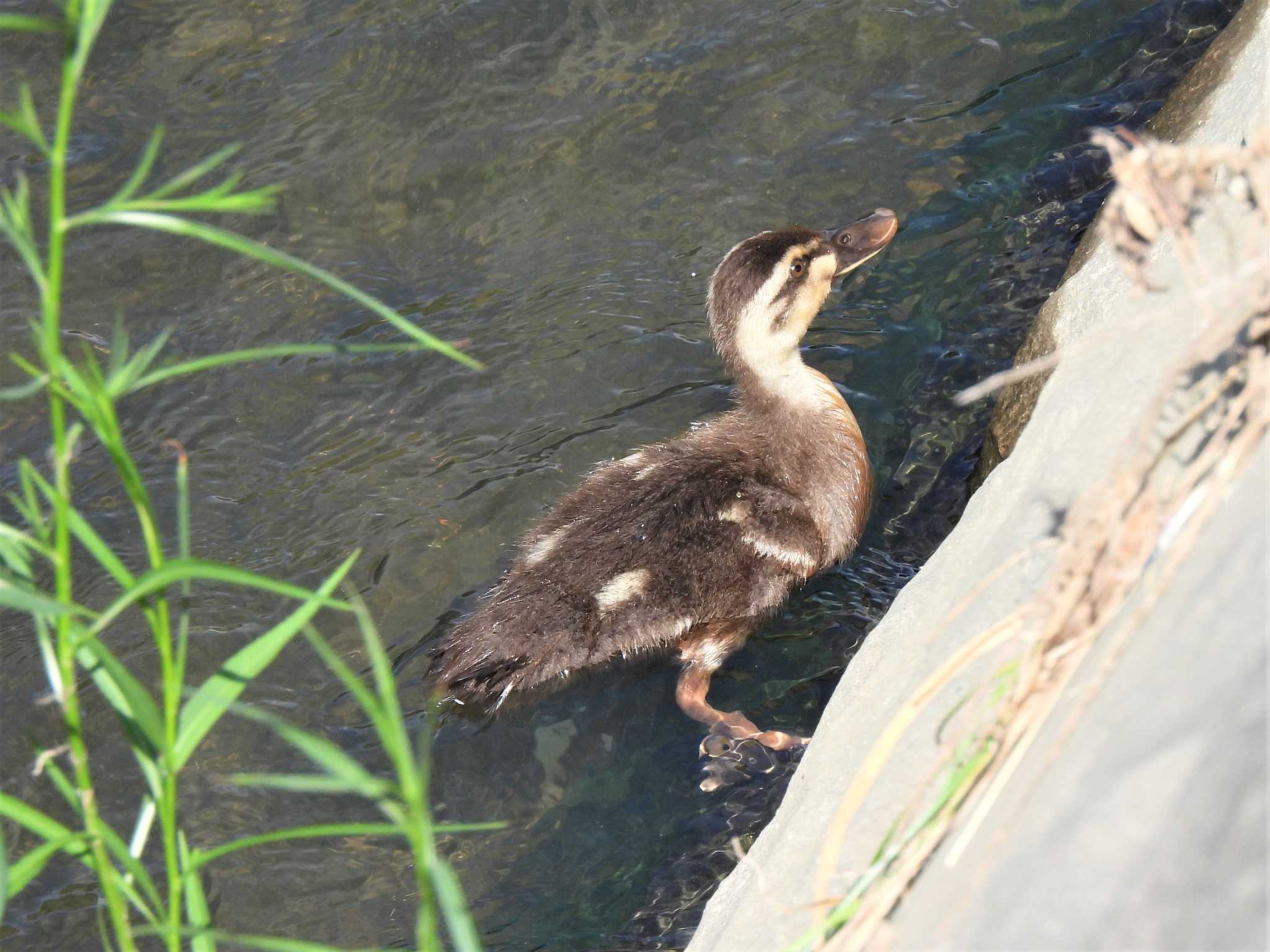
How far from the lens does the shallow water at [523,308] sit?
3.03 m

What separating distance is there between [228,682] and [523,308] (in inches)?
106

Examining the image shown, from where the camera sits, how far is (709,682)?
3.38 meters

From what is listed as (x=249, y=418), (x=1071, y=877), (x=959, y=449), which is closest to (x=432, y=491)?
(x=249, y=418)

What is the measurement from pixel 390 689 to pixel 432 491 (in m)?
2.40

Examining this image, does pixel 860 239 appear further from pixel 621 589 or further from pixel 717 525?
→ pixel 621 589

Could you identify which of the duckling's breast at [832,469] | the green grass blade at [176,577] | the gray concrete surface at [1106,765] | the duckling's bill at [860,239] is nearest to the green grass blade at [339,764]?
the green grass blade at [176,577]

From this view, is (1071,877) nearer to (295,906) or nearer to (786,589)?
(295,906)

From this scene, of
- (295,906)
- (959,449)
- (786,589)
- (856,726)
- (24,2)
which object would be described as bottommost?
(295,906)

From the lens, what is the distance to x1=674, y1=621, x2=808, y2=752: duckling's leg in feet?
10.4

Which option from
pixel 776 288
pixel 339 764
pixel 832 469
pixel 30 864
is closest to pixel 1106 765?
pixel 339 764

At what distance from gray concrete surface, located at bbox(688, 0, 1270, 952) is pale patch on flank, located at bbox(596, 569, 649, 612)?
105 centimetres

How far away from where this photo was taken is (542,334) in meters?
4.06

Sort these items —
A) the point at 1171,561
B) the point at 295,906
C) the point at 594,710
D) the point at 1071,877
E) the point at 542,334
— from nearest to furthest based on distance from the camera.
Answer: the point at 1071,877, the point at 1171,561, the point at 295,906, the point at 594,710, the point at 542,334

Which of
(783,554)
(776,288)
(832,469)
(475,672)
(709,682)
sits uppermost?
(776,288)
